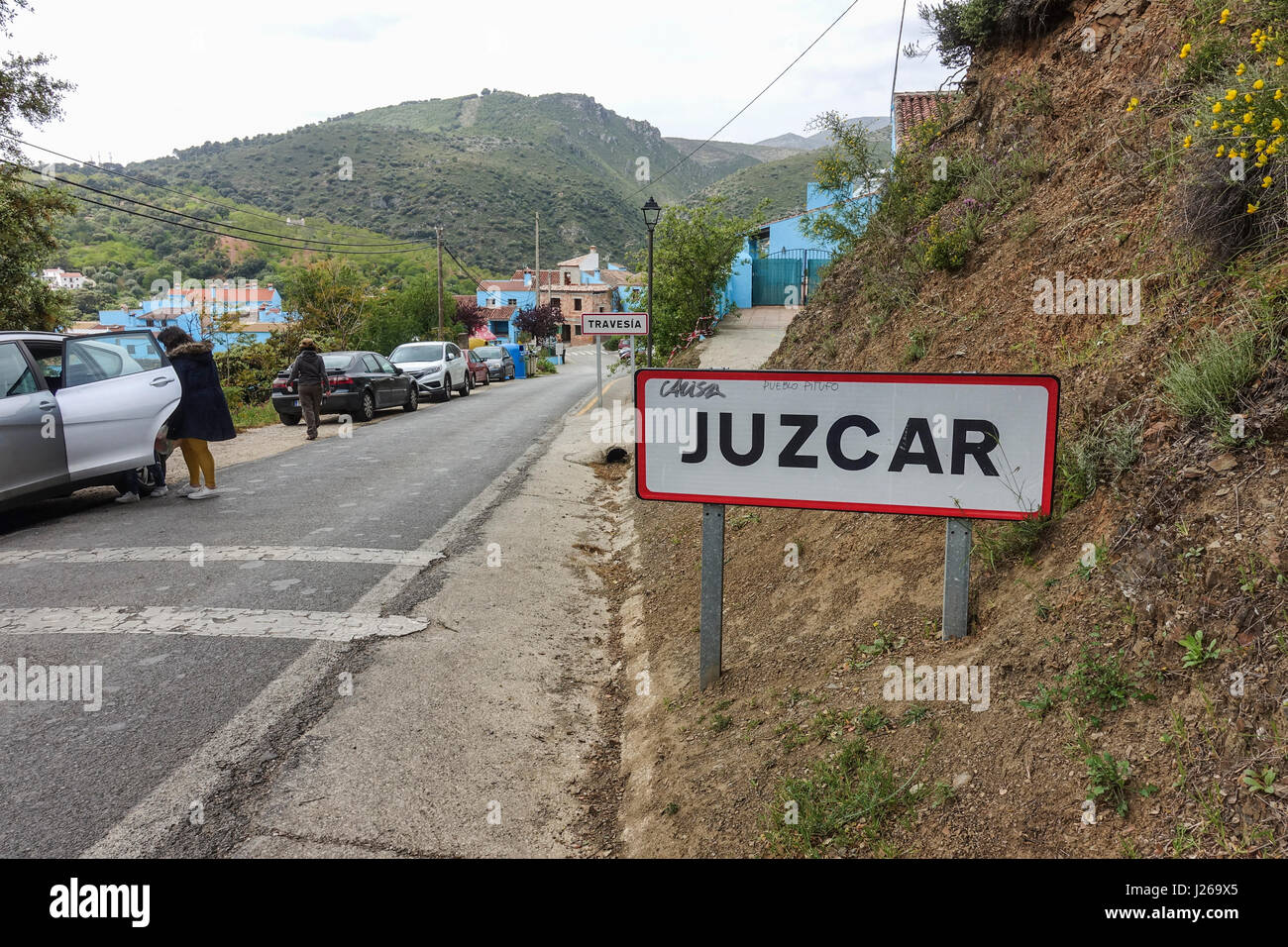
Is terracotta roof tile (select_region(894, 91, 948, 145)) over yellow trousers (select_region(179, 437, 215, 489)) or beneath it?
over

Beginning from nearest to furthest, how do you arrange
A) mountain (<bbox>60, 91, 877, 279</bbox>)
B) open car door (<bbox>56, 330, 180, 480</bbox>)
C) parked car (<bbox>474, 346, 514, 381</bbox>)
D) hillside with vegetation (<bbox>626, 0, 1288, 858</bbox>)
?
hillside with vegetation (<bbox>626, 0, 1288, 858</bbox>)
open car door (<bbox>56, 330, 180, 480</bbox>)
parked car (<bbox>474, 346, 514, 381</bbox>)
mountain (<bbox>60, 91, 877, 279</bbox>)

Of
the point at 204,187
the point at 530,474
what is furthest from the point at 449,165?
the point at 530,474

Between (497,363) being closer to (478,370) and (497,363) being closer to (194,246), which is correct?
(478,370)

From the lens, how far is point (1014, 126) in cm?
750

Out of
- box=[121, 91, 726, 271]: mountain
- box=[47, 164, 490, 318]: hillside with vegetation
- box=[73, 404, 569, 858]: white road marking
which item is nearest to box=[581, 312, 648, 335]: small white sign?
box=[73, 404, 569, 858]: white road marking

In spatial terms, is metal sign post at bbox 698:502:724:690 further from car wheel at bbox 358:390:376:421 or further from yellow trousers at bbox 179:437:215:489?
car wheel at bbox 358:390:376:421

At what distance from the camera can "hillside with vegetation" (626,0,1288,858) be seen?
2.25m

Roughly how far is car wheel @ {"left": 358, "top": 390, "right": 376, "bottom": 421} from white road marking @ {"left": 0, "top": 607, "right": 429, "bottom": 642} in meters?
12.9

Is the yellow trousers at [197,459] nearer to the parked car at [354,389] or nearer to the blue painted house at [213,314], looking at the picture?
the blue painted house at [213,314]

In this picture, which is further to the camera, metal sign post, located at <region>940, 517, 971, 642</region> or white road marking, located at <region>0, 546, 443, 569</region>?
white road marking, located at <region>0, 546, 443, 569</region>

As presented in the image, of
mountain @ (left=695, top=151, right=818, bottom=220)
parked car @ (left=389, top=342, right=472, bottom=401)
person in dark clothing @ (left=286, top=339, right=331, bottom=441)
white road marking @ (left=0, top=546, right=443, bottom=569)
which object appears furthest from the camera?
mountain @ (left=695, top=151, right=818, bottom=220)

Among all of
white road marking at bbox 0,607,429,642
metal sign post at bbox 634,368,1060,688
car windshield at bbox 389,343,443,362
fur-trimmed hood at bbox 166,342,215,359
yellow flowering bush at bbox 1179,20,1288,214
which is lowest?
white road marking at bbox 0,607,429,642

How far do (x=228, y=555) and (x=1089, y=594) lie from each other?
613 cm

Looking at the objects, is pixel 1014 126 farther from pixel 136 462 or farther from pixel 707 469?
pixel 136 462
